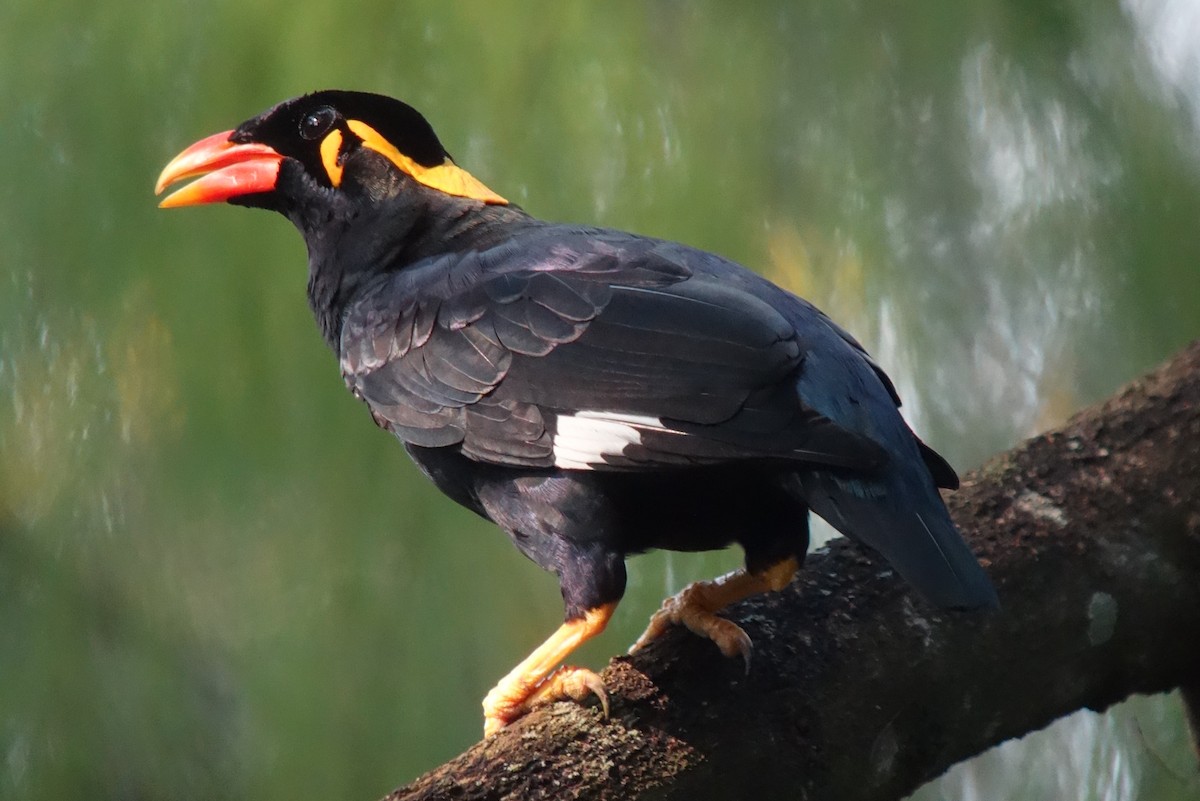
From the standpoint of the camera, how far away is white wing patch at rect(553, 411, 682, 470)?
1.90 m

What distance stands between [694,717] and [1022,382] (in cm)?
131

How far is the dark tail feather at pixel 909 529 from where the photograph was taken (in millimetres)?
1678

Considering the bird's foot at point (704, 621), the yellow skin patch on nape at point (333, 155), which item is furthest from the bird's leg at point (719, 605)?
the yellow skin patch on nape at point (333, 155)

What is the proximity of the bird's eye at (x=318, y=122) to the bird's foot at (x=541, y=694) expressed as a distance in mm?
1234

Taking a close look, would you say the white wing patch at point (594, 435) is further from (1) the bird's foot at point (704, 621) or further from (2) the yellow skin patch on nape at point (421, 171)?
(2) the yellow skin patch on nape at point (421, 171)

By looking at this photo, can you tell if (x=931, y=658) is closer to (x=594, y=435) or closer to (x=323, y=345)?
(x=594, y=435)

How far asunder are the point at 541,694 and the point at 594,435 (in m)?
0.39

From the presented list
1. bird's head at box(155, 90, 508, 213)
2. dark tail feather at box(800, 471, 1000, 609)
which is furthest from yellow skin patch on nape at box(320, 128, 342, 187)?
dark tail feather at box(800, 471, 1000, 609)

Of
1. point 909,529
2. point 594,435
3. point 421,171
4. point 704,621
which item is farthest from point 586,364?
point 421,171

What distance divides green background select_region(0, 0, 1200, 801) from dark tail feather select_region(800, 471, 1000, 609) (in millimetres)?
950

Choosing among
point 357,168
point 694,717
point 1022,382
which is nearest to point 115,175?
point 357,168

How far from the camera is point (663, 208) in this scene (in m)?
2.85

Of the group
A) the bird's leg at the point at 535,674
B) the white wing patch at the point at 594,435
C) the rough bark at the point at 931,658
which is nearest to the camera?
the rough bark at the point at 931,658

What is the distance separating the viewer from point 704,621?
78.9 inches
